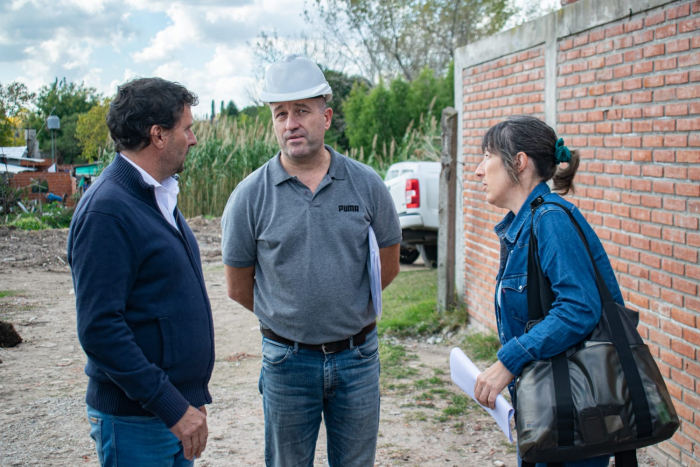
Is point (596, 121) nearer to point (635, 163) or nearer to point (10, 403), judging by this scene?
point (635, 163)

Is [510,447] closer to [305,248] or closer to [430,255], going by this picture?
[305,248]

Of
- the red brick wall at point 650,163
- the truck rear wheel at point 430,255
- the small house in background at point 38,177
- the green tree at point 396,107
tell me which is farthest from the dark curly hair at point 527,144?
the small house in background at point 38,177

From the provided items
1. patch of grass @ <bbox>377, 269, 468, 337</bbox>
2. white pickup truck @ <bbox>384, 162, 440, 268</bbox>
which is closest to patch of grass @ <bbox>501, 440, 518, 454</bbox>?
patch of grass @ <bbox>377, 269, 468, 337</bbox>

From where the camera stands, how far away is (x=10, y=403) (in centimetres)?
489

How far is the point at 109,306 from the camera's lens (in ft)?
6.38

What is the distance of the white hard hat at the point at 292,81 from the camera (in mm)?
2637

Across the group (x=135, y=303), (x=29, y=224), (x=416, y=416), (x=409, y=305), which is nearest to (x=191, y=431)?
(x=135, y=303)

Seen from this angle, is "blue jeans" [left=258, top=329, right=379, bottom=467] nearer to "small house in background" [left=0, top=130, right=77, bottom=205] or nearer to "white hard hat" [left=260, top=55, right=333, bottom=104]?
"white hard hat" [left=260, top=55, right=333, bottom=104]

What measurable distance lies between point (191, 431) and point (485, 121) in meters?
5.16

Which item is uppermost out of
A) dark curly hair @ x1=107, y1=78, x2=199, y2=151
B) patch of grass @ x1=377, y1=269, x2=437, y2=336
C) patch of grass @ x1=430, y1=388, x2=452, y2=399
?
dark curly hair @ x1=107, y1=78, x2=199, y2=151

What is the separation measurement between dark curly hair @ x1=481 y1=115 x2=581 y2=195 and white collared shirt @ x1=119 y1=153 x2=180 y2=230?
124cm

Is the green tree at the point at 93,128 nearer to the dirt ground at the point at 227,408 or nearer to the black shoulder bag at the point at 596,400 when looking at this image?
the dirt ground at the point at 227,408

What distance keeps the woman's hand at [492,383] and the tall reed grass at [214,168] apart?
48.1 ft

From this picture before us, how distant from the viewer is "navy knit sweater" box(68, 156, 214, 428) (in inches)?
76.7
